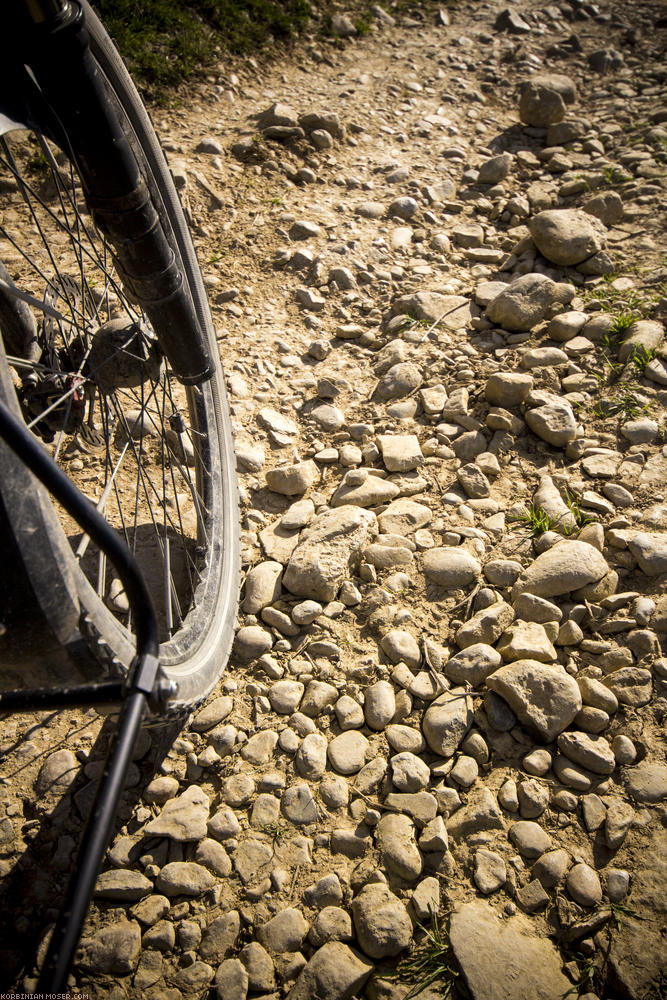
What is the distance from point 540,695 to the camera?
183 cm

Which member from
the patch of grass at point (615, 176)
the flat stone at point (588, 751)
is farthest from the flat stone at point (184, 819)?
the patch of grass at point (615, 176)

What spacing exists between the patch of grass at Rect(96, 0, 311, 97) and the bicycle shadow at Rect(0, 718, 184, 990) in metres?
4.24

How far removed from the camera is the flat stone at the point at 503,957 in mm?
1437

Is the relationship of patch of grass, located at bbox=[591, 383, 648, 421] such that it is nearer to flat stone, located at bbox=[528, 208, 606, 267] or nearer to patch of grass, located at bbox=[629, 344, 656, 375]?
patch of grass, located at bbox=[629, 344, 656, 375]

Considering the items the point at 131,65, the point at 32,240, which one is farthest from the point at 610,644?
the point at 131,65

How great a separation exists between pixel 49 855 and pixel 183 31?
5.13 m

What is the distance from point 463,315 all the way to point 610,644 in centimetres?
186

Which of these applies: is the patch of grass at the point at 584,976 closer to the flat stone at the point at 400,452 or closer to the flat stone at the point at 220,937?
the flat stone at the point at 220,937

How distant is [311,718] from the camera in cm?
194

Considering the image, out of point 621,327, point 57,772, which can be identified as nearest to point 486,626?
point 57,772

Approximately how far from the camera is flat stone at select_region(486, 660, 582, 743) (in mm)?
1811

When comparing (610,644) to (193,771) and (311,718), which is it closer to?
(311,718)

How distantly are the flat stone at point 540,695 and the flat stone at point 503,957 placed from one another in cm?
50

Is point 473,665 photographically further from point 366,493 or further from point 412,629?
point 366,493
